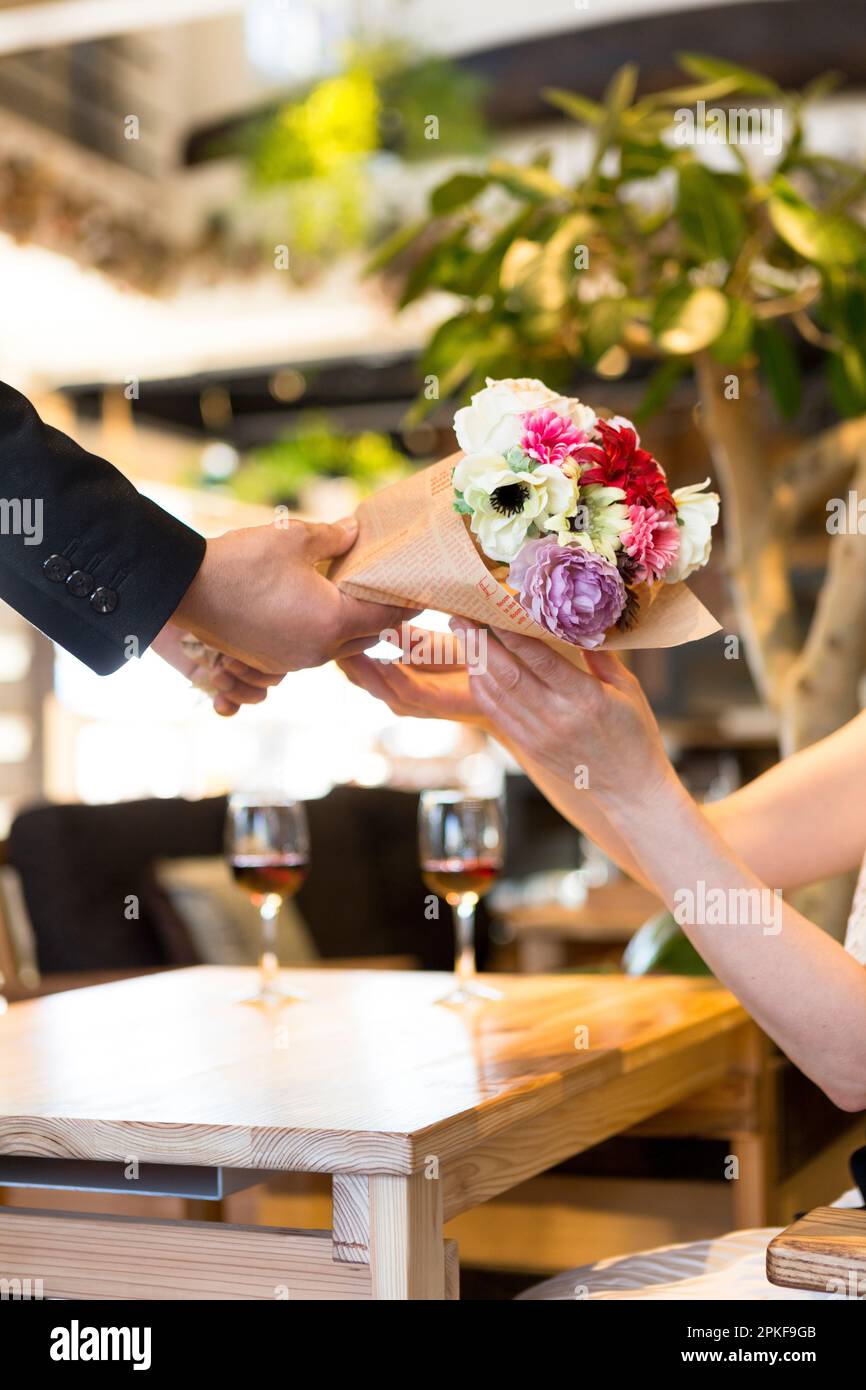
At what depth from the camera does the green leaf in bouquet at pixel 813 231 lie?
202 cm

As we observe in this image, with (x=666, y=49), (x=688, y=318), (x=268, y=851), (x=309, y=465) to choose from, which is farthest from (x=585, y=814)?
(x=309, y=465)

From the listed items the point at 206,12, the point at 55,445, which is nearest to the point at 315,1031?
the point at 55,445

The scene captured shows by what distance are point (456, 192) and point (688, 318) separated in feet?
1.28

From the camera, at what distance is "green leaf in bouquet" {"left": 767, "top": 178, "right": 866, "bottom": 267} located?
2018 millimetres

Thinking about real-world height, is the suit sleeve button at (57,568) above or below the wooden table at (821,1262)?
above

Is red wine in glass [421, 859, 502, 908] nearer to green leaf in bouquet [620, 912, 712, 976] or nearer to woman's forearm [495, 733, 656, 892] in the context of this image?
woman's forearm [495, 733, 656, 892]

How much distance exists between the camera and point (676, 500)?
1305 mm

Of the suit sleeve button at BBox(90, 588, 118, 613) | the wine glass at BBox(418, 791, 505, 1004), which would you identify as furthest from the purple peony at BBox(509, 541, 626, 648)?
the wine glass at BBox(418, 791, 505, 1004)

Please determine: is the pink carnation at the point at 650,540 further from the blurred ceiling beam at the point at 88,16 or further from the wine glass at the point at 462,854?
the blurred ceiling beam at the point at 88,16

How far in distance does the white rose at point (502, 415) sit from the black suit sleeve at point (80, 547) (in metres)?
0.32

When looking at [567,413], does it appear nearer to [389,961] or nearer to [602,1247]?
[602,1247]

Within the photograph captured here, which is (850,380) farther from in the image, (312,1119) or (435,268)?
(312,1119)

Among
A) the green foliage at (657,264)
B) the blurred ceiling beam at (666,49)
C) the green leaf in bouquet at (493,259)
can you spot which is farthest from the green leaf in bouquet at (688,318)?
the blurred ceiling beam at (666,49)

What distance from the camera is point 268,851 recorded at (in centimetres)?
173
